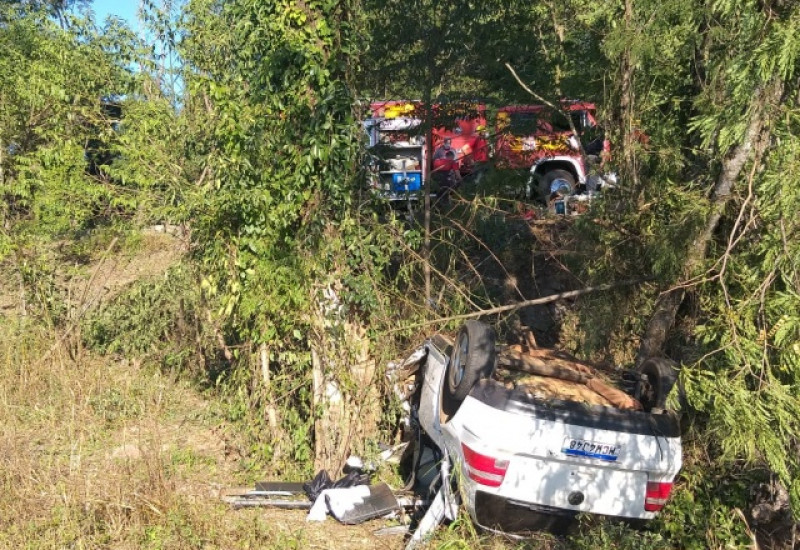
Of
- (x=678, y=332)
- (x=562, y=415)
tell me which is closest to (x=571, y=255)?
(x=678, y=332)

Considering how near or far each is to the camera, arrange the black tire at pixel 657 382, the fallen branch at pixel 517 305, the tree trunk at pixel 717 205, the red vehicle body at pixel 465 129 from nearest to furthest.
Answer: the tree trunk at pixel 717 205 < the black tire at pixel 657 382 < the fallen branch at pixel 517 305 < the red vehicle body at pixel 465 129

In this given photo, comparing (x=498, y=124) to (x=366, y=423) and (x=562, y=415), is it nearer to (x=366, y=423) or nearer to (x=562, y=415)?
(x=366, y=423)

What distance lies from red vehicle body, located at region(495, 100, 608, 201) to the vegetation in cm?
27

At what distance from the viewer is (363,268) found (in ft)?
21.2

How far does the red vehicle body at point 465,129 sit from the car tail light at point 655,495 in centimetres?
457

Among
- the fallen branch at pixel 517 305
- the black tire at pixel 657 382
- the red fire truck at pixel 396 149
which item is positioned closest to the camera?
the black tire at pixel 657 382

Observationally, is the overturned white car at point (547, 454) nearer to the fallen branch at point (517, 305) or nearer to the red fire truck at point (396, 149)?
the fallen branch at point (517, 305)

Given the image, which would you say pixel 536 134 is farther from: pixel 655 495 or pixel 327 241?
pixel 655 495

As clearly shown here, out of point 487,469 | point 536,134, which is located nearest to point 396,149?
point 536,134

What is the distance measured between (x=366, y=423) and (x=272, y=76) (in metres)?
2.98

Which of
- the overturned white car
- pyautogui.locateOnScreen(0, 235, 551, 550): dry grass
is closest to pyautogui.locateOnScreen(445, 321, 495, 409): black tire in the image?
the overturned white car

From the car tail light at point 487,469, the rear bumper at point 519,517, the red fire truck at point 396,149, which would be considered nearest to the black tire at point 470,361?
the car tail light at point 487,469

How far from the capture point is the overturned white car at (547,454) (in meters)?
4.38

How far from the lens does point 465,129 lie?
8484 millimetres
